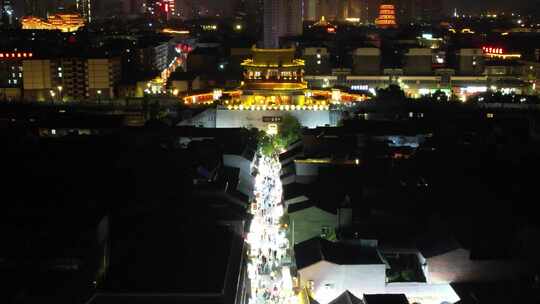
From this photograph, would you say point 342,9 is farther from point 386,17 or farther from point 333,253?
point 333,253

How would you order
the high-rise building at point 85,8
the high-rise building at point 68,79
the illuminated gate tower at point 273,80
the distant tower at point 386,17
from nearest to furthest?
1. the illuminated gate tower at point 273,80
2. the high-rise building at point 68,79
3. the distant tower at point 386,17
4. the high-rise building at point 85,8

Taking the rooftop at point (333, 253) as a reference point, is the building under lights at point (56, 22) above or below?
above

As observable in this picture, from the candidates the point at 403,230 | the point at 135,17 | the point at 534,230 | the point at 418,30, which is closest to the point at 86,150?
the point at 403,230

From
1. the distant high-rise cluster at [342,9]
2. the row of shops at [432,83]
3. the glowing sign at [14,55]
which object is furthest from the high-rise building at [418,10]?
the glowing sign at [14,55]

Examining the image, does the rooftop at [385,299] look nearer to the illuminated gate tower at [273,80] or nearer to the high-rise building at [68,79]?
the illuminated gate tower at [273,80]

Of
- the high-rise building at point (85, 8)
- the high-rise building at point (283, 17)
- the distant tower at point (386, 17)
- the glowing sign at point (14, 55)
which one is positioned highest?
the high-rise building at point (85, 8)

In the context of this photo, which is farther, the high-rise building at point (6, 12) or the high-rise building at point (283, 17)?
the high-rise building at point (6, 12)

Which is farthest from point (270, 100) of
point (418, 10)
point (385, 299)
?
point (418, 10)
